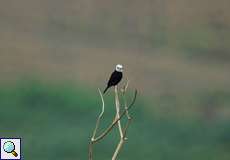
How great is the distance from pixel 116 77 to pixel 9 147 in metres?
0.59

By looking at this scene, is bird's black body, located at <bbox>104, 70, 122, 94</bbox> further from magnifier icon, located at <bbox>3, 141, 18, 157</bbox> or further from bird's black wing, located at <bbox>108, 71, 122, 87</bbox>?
magnifier icon, located at <bbox>3, 141, 18, 157</bbox>

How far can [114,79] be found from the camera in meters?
2.38

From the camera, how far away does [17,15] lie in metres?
2.35

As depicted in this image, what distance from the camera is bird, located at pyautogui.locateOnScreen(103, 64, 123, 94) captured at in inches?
93.8

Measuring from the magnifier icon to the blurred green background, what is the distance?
43 mm

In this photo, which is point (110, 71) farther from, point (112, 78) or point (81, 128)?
point (81, 128)

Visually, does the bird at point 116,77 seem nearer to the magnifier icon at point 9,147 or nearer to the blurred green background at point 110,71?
the blurred green background at point 110,71

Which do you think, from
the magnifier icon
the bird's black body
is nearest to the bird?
the bird's black body

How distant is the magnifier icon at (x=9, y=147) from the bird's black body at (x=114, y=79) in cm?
50

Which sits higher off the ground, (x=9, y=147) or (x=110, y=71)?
(x=110, y=71)

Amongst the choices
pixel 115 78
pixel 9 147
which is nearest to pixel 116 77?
pixel 115 78

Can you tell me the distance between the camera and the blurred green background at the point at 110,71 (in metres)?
2.34

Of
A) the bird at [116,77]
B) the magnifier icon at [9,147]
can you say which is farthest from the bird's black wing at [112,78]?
the magnifier icon at [9,147]

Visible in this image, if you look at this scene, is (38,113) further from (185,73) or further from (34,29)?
(185,73)
